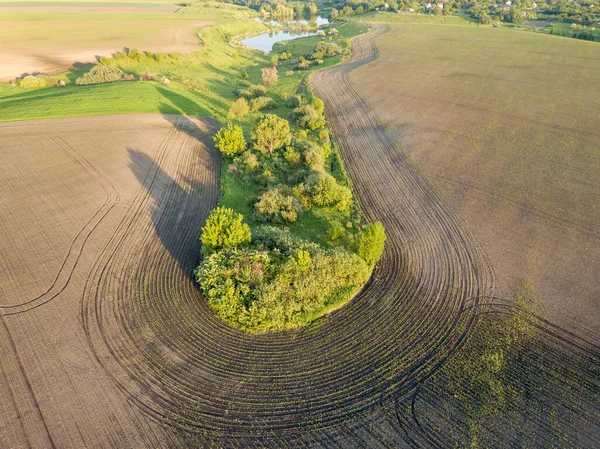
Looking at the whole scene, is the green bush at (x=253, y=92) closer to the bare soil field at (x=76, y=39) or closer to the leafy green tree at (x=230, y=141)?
the leafy green tree at (x=230, y=141)

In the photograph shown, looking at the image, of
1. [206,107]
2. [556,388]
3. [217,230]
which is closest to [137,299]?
[217,230]

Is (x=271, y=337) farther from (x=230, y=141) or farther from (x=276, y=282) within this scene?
(x=230, y=141)

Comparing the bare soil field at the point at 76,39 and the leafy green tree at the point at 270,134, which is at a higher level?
the bare soil field at the point at 76,39

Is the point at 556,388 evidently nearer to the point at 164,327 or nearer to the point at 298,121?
the point at 164,327

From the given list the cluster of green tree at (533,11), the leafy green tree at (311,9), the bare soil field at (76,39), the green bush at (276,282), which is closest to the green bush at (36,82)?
the bare soil field at (76,39)

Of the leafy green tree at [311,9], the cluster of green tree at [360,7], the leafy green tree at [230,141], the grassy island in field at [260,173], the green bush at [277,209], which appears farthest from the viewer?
the leafy green tree at [311,9]

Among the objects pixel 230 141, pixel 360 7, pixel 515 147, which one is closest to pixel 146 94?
pixel 230 141

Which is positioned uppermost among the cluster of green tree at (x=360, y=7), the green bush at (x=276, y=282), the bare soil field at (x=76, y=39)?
the cluster of green tree at (x=360, y=7)
